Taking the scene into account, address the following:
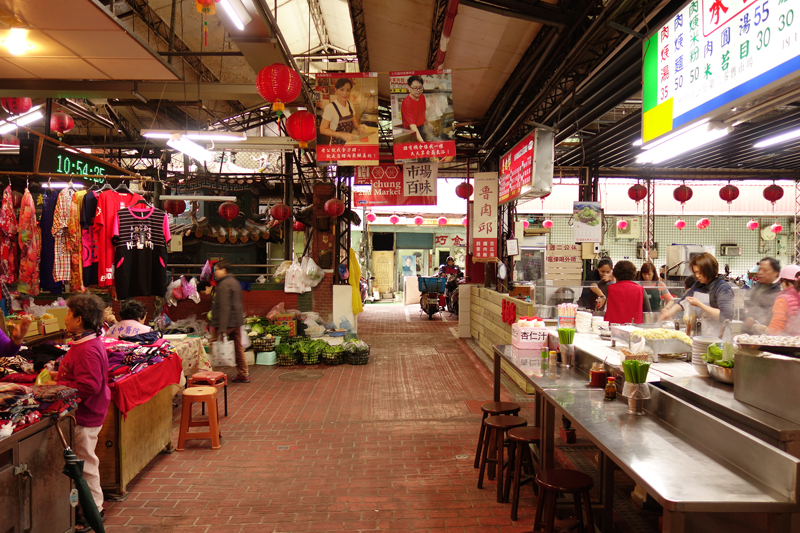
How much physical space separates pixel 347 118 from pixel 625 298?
4710mm

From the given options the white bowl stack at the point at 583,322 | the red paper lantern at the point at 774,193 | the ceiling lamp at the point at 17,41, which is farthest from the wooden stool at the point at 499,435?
the red paper lantern at the point at 774,193

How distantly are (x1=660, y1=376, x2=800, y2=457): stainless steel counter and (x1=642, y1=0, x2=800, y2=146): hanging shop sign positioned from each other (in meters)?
1.83

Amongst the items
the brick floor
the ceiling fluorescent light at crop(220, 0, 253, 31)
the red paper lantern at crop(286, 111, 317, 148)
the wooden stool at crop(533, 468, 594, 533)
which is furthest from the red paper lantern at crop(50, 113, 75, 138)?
the wooden stool at crop(533, 468, 594, 533)

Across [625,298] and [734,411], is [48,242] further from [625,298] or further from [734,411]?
[625,298]

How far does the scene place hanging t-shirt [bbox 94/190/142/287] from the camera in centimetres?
532

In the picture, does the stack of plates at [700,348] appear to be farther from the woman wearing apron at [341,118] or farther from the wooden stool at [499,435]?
the woman wearing apron at [341,118]

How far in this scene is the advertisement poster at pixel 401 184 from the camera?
436 inches

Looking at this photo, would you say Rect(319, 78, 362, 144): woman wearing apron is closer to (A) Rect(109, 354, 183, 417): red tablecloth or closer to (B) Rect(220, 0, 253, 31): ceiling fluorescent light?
(B) Rect(220, 0, 253, 31): ceiling fluorescent light

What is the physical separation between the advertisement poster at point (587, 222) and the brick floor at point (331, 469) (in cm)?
498

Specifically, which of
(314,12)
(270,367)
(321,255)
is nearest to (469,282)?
(321,255)

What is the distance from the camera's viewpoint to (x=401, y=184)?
11.3 meters

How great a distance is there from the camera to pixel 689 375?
11.2 ft

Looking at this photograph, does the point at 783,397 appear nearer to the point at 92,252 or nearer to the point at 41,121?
the point at 92,252

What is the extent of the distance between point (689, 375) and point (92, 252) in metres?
6.03
